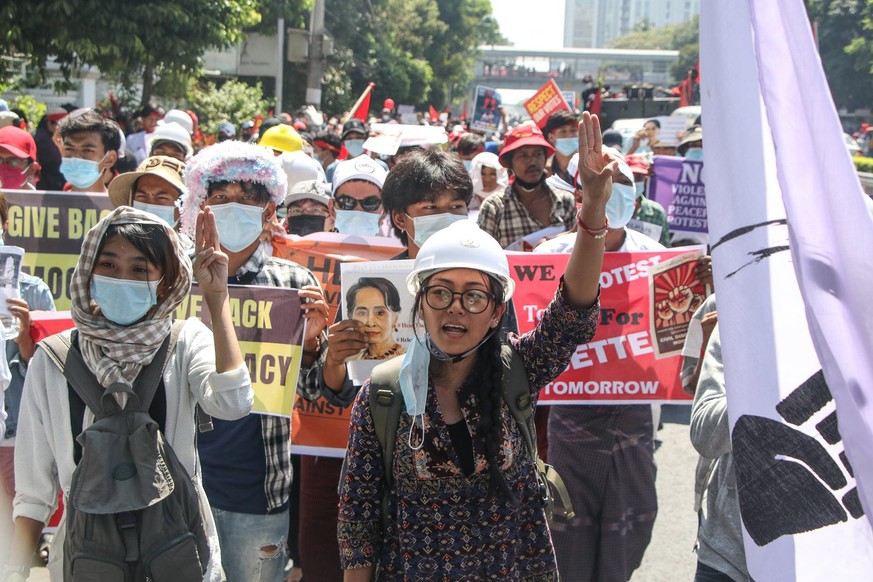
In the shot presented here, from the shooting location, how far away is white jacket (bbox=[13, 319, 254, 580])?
2566 mm

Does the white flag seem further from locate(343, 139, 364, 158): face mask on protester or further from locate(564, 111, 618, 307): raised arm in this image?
locate(343, 139, 364, 158): face mask on protester

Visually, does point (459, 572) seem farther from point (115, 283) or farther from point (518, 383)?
point (115, 283)

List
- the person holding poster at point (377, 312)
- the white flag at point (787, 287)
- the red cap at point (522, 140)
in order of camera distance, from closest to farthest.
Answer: the white flag at point (787, 287) → the person holding poster at point (377, 312) → the red cap at point (522, 140)

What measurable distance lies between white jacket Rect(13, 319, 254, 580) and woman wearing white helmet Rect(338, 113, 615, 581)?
15.5 inches

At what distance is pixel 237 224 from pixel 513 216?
2.51 meters

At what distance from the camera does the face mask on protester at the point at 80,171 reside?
18.6ft

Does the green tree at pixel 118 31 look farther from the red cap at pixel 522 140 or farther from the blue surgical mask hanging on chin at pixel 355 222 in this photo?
the blue surgical mask hanging on chin at pixel 355 222

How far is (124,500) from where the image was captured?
2434 millimetres

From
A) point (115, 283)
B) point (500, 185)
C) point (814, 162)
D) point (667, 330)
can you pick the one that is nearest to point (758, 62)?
point (814, 162)

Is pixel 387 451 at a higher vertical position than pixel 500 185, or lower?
lower

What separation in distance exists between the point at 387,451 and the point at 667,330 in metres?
2.00

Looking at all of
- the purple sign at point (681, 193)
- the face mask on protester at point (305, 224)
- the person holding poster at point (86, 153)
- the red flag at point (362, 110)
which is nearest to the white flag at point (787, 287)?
the face mask on protester at point (305, 224)

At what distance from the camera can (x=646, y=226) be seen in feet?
A: 18.3

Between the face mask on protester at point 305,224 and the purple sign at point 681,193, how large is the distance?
106 inches
